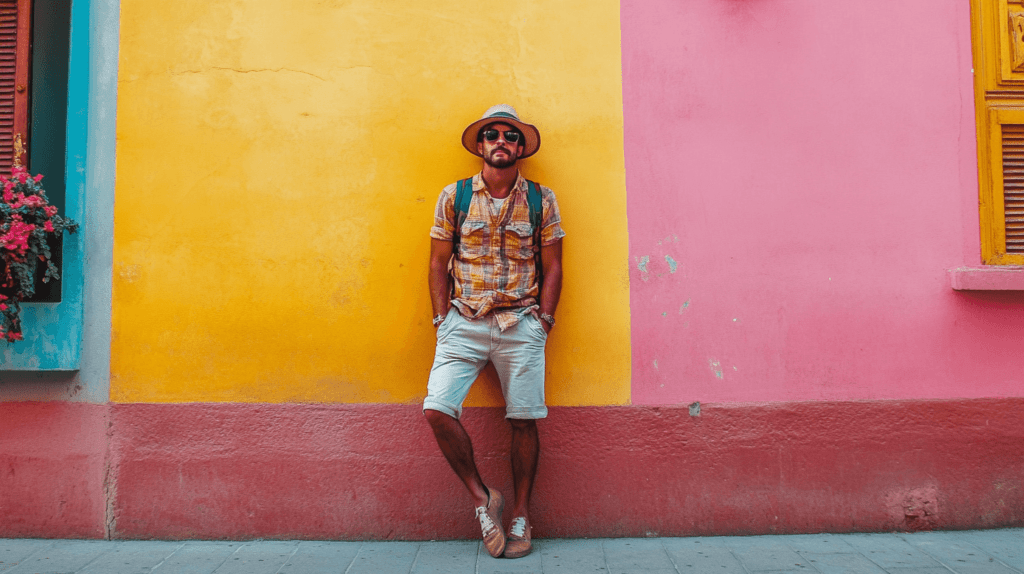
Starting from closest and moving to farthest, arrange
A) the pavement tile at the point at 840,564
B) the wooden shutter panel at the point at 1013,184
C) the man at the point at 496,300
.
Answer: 1. the pavement tile at the point at 840,564
2. the man at the point at 496,300
3. the wooden shutter panel at the point at 1013,184

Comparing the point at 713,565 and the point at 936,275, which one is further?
the point at 936,275

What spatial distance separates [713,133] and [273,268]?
2485mm

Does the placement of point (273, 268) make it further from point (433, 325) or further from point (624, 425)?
point (624, 425)

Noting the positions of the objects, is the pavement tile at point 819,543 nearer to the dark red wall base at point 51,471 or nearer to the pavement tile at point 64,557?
the pavement tile at point 64,557

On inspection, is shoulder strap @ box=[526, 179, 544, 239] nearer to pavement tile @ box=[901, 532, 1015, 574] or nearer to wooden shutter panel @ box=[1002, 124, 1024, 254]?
pavement tile @ box=[901, 532, 1015, 574]

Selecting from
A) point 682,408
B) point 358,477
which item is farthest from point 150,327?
point 682,408

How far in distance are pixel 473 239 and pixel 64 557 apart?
99.4 inches

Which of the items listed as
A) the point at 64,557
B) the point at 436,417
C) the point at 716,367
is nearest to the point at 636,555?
the point at 716,367

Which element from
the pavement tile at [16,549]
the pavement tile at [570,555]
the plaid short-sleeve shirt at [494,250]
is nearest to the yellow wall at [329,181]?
the plaid short-sleeve shirt at [494,250]

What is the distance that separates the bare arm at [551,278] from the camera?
3.49m

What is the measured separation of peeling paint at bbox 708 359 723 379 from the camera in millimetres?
3693

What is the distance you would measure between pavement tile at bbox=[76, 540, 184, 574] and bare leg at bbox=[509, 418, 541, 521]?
68.9 inches

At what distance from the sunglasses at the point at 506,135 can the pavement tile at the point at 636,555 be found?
6.94 ft

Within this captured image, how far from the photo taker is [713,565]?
10.7ft
